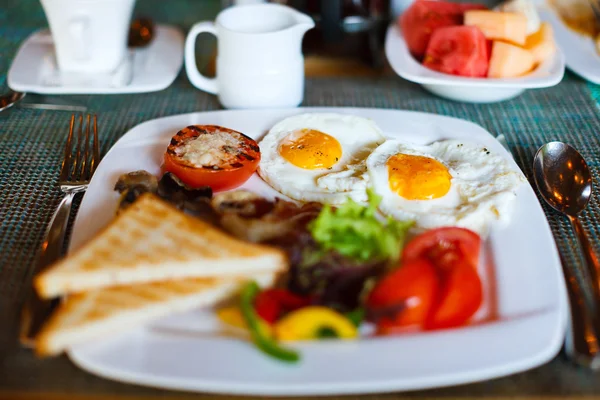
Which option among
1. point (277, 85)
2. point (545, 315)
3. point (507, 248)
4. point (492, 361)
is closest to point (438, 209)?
point (507, 248)

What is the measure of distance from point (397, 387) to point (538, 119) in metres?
1.63

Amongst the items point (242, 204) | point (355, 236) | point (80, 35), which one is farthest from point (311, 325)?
point (80, 35)

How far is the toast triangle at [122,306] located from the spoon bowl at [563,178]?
1.03 meters

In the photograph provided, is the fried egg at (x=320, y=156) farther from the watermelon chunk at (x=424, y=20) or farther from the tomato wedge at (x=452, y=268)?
the watermelon chunk at (x=424, y=20)

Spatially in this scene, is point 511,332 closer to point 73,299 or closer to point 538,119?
point 73,299

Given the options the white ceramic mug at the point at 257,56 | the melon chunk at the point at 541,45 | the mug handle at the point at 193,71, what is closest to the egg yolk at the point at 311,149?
the white ceramic mug at the point at 257,56

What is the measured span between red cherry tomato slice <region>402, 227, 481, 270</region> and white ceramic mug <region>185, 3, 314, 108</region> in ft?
3.39

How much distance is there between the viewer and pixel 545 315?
1.34 meters

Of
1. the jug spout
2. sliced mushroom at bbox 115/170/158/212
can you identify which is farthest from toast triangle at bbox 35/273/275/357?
the jug spout

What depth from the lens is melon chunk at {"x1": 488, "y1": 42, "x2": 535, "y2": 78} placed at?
7.66 ft

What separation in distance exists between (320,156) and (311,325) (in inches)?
30.9

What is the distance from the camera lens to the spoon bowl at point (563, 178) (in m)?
1.83

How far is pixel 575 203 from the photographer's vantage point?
1823mm

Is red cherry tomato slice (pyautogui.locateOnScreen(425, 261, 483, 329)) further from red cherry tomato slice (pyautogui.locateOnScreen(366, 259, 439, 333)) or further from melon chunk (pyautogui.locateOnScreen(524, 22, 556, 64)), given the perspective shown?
melon chunk (pyautogui.locateOnScreen(524, 22, 556, 64))
